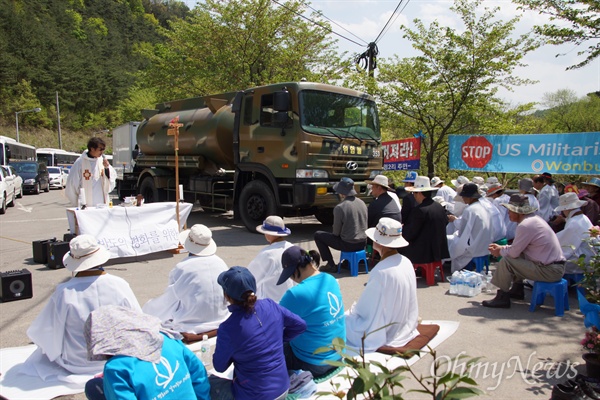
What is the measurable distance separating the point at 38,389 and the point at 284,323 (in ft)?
6.78

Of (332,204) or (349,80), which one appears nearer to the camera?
(332,204)

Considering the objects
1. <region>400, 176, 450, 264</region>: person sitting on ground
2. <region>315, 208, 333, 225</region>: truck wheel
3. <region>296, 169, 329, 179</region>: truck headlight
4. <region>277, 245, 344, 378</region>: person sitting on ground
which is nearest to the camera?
<region>277, 245, 344, 378</region>: person sitting on ground

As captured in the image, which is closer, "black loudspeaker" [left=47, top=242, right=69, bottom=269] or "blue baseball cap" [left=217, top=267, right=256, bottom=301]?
"blue baseball cap" [left=217, top=267, right=256, bottom=301]

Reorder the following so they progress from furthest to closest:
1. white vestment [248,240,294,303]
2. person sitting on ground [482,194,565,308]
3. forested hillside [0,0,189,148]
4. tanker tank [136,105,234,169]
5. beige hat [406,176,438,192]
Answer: forested hillside [0,0,189,148] → tanker tank [136,105,234,169] → beige hat [406,176,438,192] → person sitting on ground [482,194,565,308] → white vestment [248,240,294,303]

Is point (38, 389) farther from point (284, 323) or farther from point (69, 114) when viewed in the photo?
point (69, 114)

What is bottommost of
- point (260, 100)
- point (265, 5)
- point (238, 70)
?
point (260, 100)

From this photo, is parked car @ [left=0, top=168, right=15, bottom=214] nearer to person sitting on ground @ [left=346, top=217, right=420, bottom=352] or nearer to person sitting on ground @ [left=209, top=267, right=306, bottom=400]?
person sitting on ground @ [left=346, top=217, right=420, bottom=352]

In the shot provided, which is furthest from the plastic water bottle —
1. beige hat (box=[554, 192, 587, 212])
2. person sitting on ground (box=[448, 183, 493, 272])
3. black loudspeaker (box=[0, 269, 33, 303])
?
beige hat (box=[554, 192, 587, 212])

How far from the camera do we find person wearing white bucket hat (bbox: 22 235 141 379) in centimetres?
363

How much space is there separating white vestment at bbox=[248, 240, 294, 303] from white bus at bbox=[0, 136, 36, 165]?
20452mm

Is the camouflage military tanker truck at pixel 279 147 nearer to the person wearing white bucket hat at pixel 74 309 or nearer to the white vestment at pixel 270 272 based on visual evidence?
the white vestment at pixel 270 272

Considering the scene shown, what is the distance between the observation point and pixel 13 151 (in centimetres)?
2584

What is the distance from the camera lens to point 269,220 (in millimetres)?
4781

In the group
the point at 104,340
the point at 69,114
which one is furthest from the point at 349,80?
the point at 69,114
